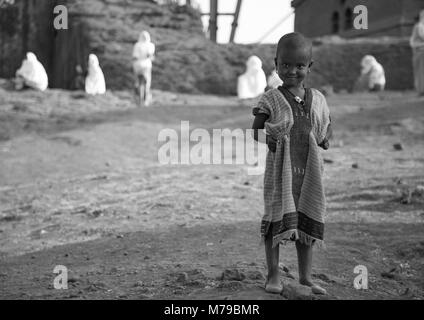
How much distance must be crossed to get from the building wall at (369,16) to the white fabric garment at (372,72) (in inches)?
115

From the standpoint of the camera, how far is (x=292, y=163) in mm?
3717

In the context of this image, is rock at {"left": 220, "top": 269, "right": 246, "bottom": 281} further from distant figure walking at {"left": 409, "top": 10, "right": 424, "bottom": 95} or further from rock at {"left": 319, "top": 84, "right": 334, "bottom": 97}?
rock at {"left": 319, "top": 84, "right": 334, "bottom": 97}

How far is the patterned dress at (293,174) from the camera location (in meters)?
3.69

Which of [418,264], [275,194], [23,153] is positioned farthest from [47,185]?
[275,194]

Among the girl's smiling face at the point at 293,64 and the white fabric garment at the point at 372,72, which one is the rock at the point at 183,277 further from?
the white fabric garment at the point at 372,72

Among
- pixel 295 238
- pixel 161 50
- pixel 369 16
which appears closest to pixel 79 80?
pixel 161 50

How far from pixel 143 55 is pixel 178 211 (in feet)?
35.8

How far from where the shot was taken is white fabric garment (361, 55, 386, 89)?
19.7 meters

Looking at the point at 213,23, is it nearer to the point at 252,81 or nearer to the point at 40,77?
the point at 252,81

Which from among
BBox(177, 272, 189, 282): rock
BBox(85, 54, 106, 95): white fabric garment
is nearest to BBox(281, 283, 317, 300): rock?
BBox(177, 272, 189, 282): rock

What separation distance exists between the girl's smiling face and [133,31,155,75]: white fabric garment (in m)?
14.6

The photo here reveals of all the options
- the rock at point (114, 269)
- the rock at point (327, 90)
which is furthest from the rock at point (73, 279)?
the rock at point (327, 90)

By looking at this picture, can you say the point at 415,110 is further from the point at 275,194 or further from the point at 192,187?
the point at 275,194

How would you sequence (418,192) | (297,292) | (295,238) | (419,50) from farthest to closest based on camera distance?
(419,50) → (418,192) → (295,238) → (297,292)
